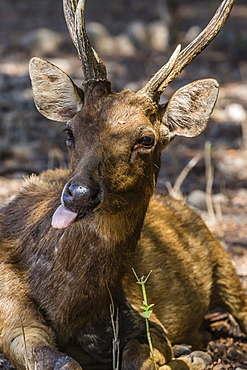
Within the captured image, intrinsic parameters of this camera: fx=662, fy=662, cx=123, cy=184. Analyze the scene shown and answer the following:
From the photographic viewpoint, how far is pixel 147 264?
542cm

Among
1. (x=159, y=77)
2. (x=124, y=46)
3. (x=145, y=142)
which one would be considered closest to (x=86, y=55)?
(x=159, y=77)

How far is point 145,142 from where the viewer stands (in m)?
4.36

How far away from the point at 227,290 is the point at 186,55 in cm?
254

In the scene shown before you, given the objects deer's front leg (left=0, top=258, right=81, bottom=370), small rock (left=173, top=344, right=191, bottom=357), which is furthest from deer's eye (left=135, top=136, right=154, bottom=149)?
small rock (left=173, top=344, right=191, bottom=357)

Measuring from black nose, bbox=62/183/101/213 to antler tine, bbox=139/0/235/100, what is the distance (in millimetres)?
981

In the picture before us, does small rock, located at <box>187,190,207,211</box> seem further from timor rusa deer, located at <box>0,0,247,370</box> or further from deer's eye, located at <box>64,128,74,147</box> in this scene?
deer's eye, located at <box>64,128,74,147</box>

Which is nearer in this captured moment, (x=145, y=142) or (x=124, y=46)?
(x=145, y=142)

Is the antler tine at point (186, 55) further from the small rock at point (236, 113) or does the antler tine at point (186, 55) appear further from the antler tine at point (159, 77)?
the small rock at point (236, 113)

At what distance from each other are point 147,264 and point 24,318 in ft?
4.50

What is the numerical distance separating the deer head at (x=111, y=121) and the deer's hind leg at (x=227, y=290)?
6.28ft

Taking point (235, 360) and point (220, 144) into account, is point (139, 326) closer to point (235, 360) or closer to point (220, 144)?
point (235, 360)

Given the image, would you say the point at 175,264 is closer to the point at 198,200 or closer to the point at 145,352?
the point at 145,352

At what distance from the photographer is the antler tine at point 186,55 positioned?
4.55m

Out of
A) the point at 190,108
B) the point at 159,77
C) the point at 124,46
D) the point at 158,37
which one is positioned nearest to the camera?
the point at 159,77
